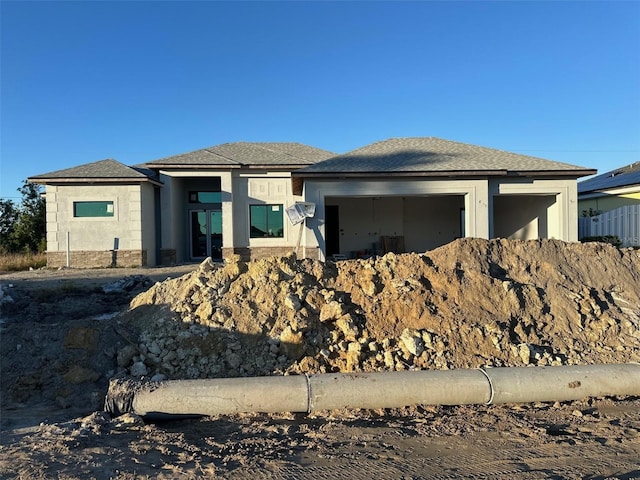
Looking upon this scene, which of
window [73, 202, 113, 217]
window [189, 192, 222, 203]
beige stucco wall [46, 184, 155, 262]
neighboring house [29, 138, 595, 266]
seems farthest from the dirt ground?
window [189, 192, 222, 203]

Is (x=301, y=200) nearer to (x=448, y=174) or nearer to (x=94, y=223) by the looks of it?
(x=448, y=174)

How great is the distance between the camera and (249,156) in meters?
21.3

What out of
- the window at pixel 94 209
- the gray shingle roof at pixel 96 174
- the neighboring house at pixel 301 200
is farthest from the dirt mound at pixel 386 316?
the window at pixel 94 209

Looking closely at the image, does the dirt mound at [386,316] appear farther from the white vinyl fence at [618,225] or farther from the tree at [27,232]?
the tree at [27,232]

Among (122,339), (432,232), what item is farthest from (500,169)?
(122,339)

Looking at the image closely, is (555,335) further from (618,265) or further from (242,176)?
(242,176)

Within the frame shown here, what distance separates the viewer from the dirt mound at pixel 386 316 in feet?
21.2

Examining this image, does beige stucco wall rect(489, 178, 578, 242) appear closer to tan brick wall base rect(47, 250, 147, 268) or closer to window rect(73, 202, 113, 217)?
tan brick wall base rect(47, 250, 147, 268)

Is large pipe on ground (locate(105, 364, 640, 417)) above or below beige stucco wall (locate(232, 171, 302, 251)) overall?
below

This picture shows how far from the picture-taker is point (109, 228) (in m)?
18.5

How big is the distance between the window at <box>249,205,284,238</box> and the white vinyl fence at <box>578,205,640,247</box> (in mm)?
15435

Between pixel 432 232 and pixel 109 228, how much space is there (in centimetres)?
1349

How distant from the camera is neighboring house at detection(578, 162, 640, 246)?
69.3 feet

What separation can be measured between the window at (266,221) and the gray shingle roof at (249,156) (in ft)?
6.31
